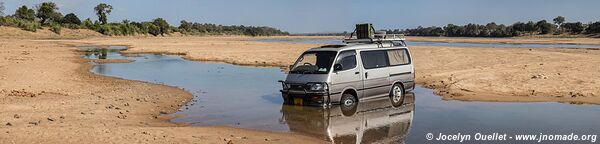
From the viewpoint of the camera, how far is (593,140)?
353 inches

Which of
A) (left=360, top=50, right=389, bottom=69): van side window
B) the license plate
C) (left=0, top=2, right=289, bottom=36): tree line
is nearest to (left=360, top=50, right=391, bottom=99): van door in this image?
(left=360, top=50, right=389, bottom=69): van side window

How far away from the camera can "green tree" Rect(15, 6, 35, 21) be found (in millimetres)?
93125

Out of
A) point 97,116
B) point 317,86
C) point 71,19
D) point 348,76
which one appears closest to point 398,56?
point 348,76

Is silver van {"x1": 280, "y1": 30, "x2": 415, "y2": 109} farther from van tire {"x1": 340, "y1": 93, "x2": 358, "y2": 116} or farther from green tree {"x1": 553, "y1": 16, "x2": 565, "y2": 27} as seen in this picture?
green tree {"x1": 553, "y1": 16, "x2": 565, "y2": 27}

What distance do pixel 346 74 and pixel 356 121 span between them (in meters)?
2.07

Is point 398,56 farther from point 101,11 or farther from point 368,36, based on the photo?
point 101,11

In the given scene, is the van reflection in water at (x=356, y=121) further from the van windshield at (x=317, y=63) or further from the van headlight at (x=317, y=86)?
the van windshield at (x=317, y=63)

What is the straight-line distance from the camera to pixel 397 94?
47.1ft

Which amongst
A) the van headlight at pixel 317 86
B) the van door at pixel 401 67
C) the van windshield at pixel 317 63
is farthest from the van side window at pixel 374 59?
the van headlight at pixel 317 86

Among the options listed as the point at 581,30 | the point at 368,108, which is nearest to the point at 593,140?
the point at 368,108

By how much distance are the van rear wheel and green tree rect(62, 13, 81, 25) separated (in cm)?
10217

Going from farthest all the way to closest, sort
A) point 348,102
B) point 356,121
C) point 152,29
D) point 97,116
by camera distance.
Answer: point 152,29
point 348,102
point 356,121
point 97,116

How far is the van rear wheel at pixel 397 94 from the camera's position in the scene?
46.3 feet

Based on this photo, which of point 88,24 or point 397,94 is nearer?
point 397,94
